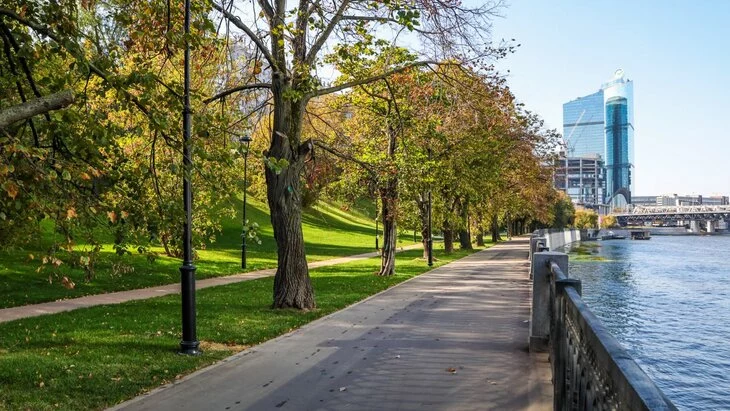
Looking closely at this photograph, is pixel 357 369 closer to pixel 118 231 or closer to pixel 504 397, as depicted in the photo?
pixel 504 397

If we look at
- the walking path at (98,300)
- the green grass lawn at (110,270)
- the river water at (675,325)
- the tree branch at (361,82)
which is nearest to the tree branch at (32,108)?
the green grass lawn at (110,270)

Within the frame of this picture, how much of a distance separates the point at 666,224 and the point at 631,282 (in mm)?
A: 181157

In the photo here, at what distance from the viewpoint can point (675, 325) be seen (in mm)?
16750

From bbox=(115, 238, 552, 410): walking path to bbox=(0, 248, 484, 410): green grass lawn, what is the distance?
470 mm

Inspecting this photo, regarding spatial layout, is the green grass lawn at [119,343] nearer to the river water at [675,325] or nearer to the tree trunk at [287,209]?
the tree trunk at [287,209]

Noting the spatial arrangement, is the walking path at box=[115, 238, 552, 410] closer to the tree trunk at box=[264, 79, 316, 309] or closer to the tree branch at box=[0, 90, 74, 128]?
the tree trunk at box=[264, 79, 316, 309]

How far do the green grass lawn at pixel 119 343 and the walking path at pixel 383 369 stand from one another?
470 millimetres

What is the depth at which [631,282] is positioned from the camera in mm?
28625

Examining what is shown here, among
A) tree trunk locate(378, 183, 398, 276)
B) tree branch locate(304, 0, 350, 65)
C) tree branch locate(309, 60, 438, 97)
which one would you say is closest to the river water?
tree trunk locate(378, 183, 398, 276)

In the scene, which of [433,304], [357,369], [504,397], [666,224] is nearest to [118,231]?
[357,369]

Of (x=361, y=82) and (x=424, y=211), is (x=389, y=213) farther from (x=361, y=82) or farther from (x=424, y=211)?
(x=424, y=211)

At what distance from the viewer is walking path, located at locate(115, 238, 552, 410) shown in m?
6.42

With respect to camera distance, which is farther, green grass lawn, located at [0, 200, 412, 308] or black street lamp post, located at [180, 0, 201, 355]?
green grass lawn, located at [0, 200, 412, 308]

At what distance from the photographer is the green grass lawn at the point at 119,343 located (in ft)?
21.8
